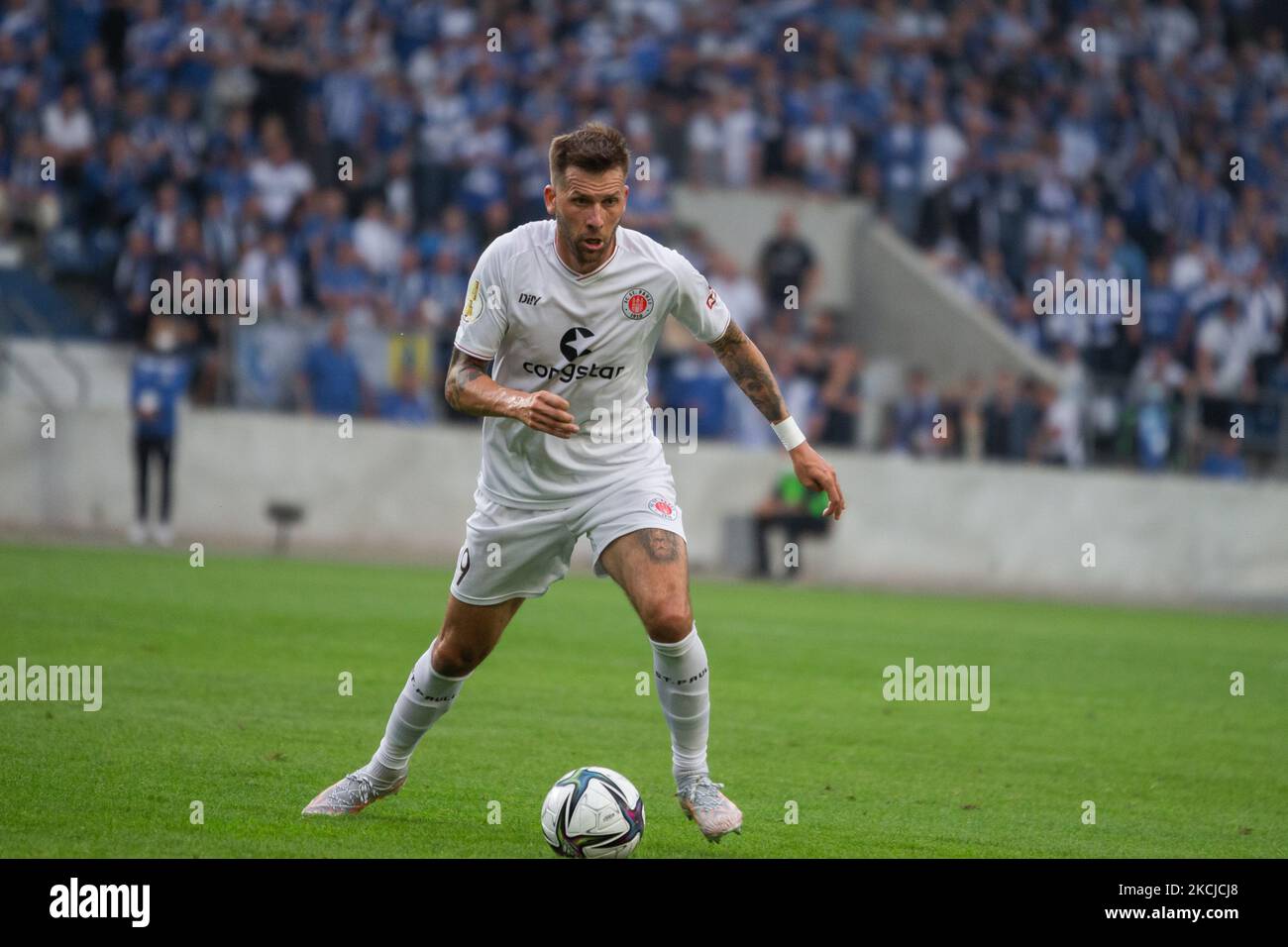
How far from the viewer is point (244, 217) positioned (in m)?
22.1

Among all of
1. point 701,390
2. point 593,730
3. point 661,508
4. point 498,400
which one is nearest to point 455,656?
point 661,508

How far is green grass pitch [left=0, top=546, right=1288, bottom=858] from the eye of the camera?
22.6 feet

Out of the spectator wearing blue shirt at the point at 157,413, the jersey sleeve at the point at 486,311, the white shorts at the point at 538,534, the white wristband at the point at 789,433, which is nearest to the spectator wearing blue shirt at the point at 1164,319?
the spectator wearing blue shirt at the point at 157,413

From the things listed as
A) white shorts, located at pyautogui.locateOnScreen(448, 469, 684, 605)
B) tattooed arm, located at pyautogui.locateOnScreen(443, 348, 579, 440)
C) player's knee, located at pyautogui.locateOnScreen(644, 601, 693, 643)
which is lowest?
player's knee, located at pyautogui.locateOnScreen(644, 601, 693, 643)

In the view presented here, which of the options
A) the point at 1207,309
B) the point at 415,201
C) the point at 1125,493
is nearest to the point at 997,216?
the point at 1207,309

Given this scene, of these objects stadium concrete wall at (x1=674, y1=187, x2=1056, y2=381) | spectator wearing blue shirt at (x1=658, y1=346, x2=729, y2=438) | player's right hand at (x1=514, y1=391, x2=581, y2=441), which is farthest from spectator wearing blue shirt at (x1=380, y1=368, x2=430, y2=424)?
player's right hand at (x1=514, y1=391, x2=581, y2=441)

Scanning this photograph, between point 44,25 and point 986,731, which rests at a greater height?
point 44,25

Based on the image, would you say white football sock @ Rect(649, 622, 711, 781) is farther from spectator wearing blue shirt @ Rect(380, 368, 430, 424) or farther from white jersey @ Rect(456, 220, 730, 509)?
spectator wearing blue shirt @ Rect(380, 368, 430, 424)

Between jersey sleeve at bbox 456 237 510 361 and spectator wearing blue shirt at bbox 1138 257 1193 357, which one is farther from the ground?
spectator wearing blue shirt at bbox 1138 257 1193 357

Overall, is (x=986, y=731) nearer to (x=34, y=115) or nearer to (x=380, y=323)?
(x=380, y=323)

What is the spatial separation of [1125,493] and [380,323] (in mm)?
9443

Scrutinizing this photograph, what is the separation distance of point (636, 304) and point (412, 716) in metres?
1.81

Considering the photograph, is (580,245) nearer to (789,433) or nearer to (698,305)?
(698,305)

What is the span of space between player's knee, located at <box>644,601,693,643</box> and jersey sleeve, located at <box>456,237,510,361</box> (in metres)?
1.13
